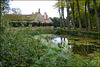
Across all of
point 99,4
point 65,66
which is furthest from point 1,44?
point 99,4

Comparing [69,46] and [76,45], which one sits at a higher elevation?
[69,46]

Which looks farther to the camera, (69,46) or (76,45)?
(76,45)

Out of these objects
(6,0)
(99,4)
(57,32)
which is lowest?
(57,32)

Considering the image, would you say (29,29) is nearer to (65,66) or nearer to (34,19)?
(65,66)

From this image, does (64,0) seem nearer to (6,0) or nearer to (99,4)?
(99,4)

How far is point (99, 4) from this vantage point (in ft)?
89.6

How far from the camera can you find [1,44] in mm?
2449

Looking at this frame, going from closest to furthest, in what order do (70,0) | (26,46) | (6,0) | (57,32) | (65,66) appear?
(65,66)
(26,46)
(6,0)
(70,0)
(57,32)

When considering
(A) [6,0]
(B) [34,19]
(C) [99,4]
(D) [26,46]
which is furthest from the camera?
(B) [34,19]

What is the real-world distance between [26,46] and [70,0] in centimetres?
2250

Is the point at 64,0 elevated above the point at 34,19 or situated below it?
above

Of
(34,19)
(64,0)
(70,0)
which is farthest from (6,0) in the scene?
(34,19)

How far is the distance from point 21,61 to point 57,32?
2323 cm

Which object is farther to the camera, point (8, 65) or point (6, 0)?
point (6, 0)
